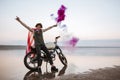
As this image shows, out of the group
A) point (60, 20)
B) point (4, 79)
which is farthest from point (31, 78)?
point (60, 20)

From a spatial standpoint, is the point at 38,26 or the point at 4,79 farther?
the point at 38,26

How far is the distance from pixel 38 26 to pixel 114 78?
9.77ft

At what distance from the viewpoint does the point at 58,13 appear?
9.53 m

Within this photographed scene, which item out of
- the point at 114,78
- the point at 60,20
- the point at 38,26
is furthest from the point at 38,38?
the point at 114,78

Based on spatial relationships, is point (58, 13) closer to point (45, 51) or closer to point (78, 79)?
point (45, 51)

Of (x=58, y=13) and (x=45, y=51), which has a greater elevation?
(x=58, y=13)

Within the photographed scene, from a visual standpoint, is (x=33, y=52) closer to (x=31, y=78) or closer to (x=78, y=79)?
(x=31, y=78)

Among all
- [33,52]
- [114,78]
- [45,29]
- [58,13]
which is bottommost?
[114,78]

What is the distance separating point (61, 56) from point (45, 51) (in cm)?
228

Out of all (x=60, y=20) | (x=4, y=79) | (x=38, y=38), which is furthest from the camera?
(x=60, y=20)

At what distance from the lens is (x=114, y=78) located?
18.9ft

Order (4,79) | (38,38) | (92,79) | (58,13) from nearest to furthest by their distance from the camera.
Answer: (92,79) < (4,79) < (38,38) < (58,13)

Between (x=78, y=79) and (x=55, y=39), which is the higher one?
(x=55, y=39)

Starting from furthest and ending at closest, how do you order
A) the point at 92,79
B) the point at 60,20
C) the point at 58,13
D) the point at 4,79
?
the point at 58,13 < the point at 60,20 < the point at 4,79 < the point at 92,79
